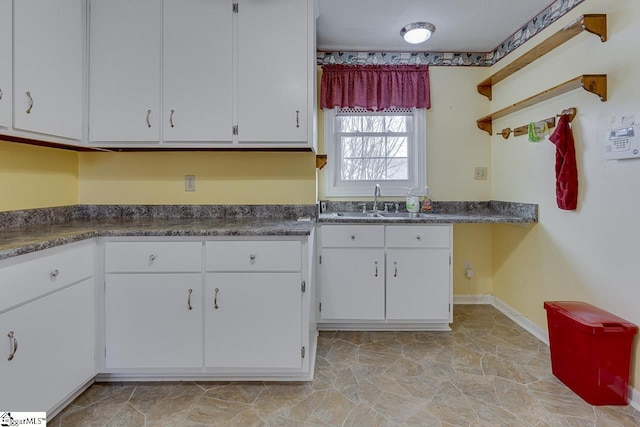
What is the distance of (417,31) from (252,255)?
2.14 m

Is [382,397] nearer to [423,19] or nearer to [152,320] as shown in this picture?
[152,320]

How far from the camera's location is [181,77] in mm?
2059

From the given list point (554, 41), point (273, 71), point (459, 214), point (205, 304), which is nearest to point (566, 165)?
point (554, 41)

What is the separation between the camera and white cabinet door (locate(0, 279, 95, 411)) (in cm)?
132

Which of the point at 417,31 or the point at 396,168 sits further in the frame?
the point at 396,168

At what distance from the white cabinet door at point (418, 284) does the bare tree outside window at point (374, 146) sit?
905 mm

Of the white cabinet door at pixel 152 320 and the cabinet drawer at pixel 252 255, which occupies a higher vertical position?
the cabinet drawer at pixel 252 255

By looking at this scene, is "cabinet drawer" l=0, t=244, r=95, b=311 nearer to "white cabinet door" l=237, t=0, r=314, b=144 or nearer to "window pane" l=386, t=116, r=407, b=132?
→ "white cabinet door" l=237, t=0, r=314, b=144

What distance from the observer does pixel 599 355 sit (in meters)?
1.65

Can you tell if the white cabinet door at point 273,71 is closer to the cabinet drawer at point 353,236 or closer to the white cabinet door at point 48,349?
the cabinet drawer at point 353,236

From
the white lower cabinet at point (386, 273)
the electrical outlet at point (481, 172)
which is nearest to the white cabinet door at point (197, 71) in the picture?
the white lower cabinet at point (386, 273)

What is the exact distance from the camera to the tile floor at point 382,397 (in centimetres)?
159

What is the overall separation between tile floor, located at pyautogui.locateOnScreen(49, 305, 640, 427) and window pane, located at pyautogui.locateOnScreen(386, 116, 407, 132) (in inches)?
75.9

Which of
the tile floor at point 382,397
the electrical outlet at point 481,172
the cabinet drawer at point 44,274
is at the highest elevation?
the electrical outlet at point 481,172
